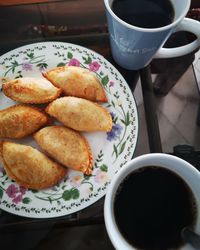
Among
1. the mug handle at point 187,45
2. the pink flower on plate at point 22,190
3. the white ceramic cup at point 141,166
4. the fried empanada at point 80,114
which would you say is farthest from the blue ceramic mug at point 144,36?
the pink flower on plate at point 22,190

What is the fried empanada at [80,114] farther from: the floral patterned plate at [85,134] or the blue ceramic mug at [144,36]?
the blue ceramic mug at [144,36]

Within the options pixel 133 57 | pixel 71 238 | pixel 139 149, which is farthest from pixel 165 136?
pixel 71 238

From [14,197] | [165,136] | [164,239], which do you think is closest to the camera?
[164,239]

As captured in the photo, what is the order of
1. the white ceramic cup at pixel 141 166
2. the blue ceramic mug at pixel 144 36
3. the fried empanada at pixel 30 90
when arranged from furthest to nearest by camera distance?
the fried empanada at pixel 30 90 < the blue ceramic mug at pixel 144 36 < the white ceramic cup at pixel 141 166

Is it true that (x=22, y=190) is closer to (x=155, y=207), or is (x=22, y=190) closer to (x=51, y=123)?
(x=51, y=123)

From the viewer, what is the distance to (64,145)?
0.64m

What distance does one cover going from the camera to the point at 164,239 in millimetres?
466

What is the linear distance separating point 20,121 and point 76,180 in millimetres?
177

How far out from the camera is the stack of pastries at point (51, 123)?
61 cm

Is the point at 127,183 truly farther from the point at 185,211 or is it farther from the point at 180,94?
the point at 180,94

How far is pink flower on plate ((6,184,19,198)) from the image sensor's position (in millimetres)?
586

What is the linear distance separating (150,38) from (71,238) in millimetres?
445

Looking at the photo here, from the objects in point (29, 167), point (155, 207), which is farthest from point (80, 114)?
point (155, 207)

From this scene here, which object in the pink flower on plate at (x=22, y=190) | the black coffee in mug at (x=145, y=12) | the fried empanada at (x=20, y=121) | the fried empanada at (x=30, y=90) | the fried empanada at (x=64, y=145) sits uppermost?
the black coffee in mug at (x=145, y=12)
